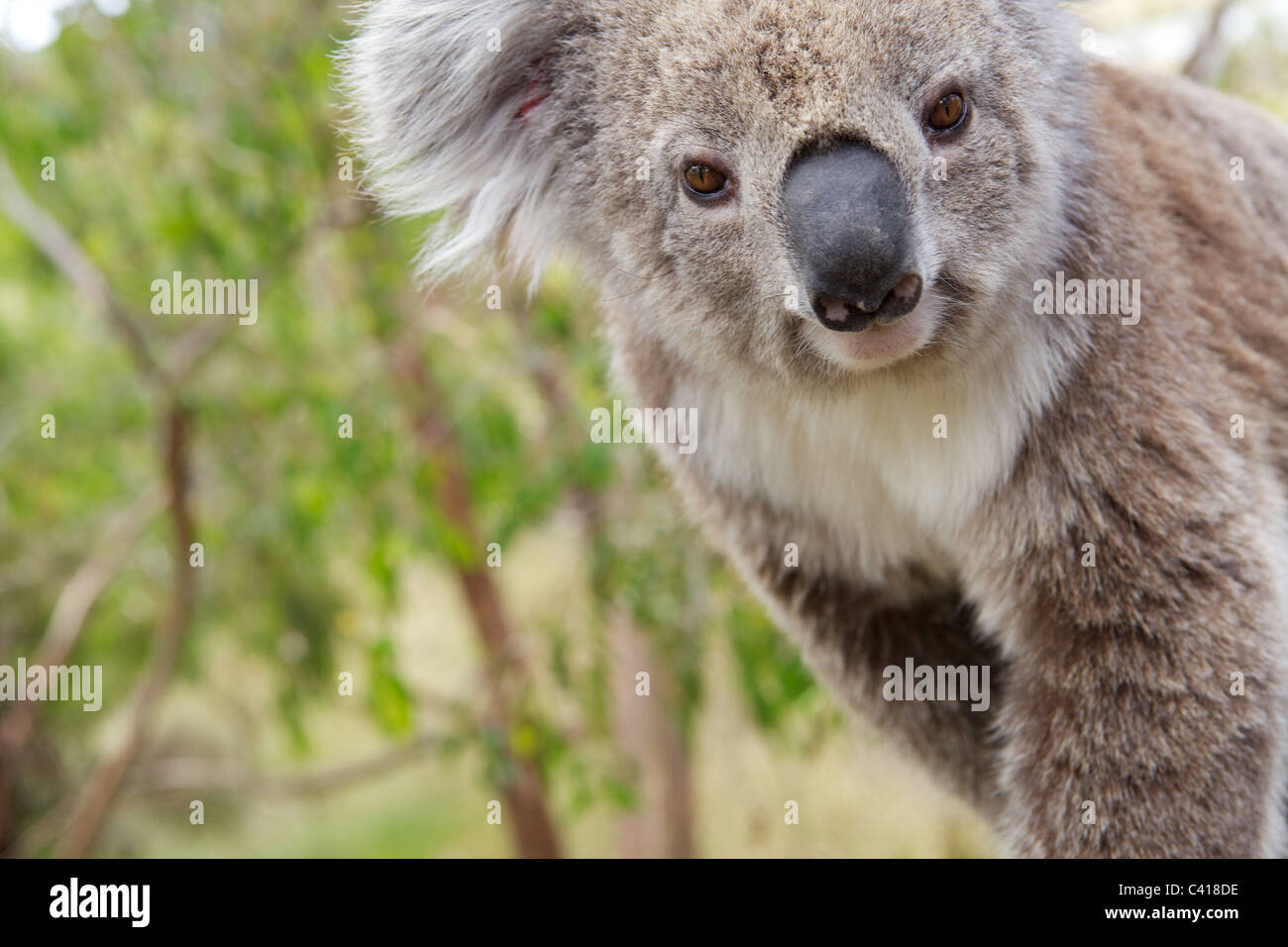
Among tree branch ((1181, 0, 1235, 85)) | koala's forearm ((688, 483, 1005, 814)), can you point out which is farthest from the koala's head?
tree branch ((1181, 0, 1235, 85))

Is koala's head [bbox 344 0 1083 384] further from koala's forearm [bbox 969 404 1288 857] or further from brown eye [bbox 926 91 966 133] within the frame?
koala's forearm [bbox 969 404 1288 857]

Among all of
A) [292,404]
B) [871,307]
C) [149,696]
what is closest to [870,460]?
[871,307]

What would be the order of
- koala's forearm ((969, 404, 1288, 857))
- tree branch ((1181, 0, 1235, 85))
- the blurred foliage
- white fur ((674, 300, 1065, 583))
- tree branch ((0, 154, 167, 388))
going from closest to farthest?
koala's forearm ((969, 404, 1288, 857)) → white fur ((674, 300, 1065, 583)) → tree branch ((1181, 0, 1235, 85)) → the blurred foliage → tree branch ((0, 154, 167, 388))

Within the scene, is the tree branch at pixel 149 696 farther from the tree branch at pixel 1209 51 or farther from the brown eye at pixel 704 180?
the tree branch at pixel 1209 51

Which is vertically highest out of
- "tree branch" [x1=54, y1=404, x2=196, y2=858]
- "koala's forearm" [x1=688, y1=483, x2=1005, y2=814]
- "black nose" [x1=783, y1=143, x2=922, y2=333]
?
"black nose" [x1=783, y1=143, x2=922, y2=333]

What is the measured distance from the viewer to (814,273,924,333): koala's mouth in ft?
5.63

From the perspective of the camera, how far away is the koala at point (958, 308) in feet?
5.93

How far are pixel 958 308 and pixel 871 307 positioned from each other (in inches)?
9.8

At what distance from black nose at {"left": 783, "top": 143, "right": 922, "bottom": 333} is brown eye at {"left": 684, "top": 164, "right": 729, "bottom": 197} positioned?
15cm

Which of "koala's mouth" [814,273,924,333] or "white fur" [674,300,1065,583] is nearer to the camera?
"koala's mouth" [814,273,924,333]

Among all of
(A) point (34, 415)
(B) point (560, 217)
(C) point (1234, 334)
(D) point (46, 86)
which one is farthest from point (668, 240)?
(A) point (34, 415)

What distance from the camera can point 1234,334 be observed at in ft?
7.18

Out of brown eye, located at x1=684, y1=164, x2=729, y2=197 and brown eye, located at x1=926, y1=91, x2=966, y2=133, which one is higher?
brown eye, located at x1=926, y1=91, x2=966, y2=133

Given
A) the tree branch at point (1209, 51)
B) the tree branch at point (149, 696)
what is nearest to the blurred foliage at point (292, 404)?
the tree branch at point (149, 696)
